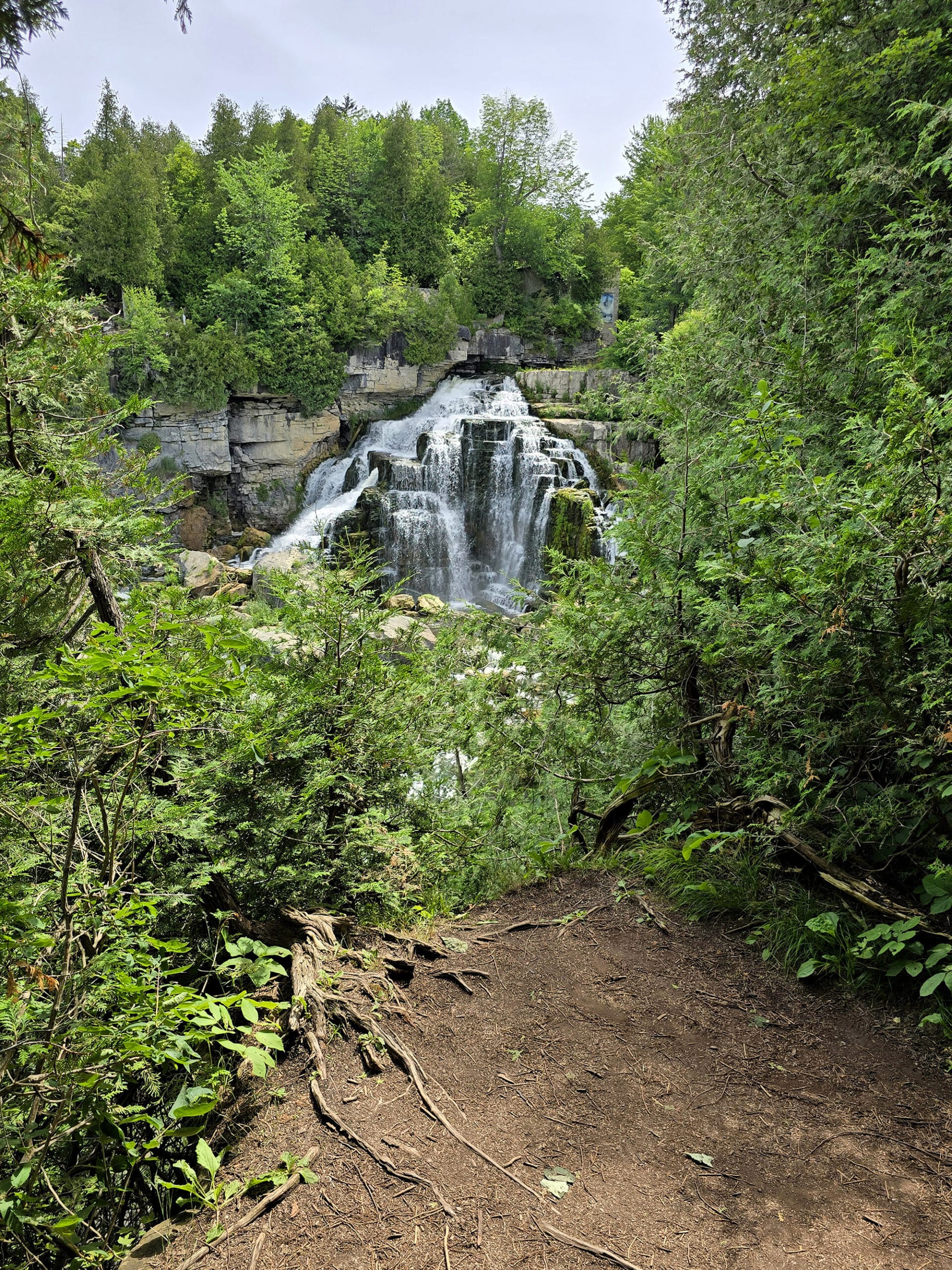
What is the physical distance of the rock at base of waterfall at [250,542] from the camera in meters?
20.0

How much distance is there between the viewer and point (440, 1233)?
1714 mm

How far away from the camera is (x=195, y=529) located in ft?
65.3

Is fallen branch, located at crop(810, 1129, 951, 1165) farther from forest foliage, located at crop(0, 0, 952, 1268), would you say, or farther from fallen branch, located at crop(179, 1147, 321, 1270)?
fallen branch, located at crop(179, 1147, 321, 1270)

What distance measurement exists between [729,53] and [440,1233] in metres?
8.35

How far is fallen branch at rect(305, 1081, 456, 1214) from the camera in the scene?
1832 millimetres

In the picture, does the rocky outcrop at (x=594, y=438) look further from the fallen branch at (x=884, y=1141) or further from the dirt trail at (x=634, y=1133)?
the fallen branch at (x=884, y=1141)

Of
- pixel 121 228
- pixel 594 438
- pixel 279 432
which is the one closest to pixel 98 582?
pixel 594 438

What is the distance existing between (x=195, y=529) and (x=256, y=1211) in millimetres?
20064

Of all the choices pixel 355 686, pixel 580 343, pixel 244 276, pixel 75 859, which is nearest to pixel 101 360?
Result: pixel 355 686

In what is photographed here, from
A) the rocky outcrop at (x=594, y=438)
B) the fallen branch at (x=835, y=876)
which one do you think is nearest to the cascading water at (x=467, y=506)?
the rocky outcrop at (x=594, y=438)

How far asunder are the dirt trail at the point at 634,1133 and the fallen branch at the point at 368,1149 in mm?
20

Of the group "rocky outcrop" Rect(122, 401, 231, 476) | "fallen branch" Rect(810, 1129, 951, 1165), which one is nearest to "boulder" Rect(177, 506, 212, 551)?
"rocky outcrop" Rect(122, 401, 231, 476)

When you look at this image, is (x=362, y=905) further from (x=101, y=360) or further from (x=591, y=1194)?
(x=101, y=360)

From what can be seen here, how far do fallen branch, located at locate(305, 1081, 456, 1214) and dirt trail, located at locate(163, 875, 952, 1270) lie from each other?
0.8 inches
